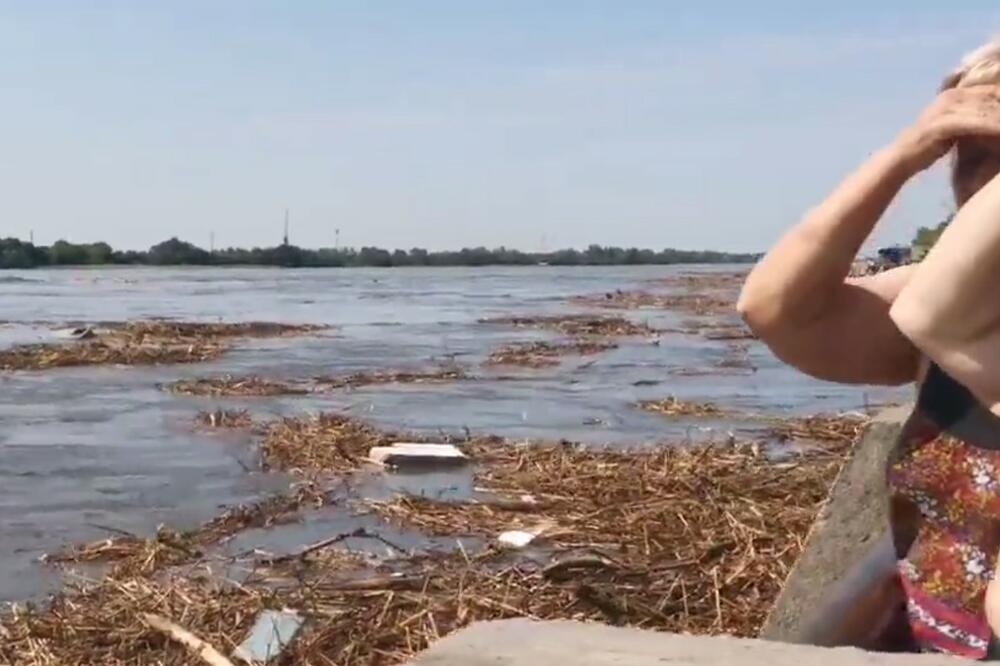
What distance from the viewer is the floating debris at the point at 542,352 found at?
18250 millimetres

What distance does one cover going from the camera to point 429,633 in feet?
14.7

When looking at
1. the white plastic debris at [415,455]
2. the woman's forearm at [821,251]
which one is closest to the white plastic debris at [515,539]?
the white plastic debris at [415,455]

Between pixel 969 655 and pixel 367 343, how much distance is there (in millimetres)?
20770

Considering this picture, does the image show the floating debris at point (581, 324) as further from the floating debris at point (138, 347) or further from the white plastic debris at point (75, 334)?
the white plastic debris at point (75, 334)

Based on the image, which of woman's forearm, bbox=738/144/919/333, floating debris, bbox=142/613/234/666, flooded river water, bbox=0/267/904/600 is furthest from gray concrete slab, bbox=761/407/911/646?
flooded river water, bbox=0/267/904/600

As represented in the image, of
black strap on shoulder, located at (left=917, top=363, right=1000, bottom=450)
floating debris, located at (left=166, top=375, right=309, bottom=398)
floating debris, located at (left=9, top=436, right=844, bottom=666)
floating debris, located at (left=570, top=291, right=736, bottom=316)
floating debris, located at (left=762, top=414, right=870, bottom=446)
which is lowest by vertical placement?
floating debris, located at (left=570, top=291, right=736, bottom=316)

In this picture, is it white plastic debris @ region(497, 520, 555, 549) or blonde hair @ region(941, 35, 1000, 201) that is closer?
blonde hair @ region(941, 35, 1000, 201)

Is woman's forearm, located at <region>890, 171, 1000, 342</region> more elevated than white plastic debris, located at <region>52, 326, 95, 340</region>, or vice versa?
woman's forearm, located at <region>890, 171, 1000, 342</region>

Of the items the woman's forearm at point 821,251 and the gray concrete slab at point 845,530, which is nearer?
the woman's forearm at point 821,251

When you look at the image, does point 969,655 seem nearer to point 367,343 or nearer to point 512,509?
point 512,509

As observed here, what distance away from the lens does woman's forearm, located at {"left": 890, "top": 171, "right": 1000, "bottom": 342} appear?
1.68m

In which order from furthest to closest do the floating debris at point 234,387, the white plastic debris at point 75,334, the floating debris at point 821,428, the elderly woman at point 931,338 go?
the white plastic debris at point 75,334 < the floating debris at point 234,387 < the floating debris at point 821,428 < the elderly woman at point 931,338

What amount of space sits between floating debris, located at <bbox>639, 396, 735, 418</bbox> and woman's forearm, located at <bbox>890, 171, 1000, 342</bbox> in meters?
10.2

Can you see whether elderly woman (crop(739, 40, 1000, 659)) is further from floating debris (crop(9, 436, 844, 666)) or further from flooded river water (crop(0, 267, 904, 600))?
flooded river water (crop(0, 267, 904, 600))
